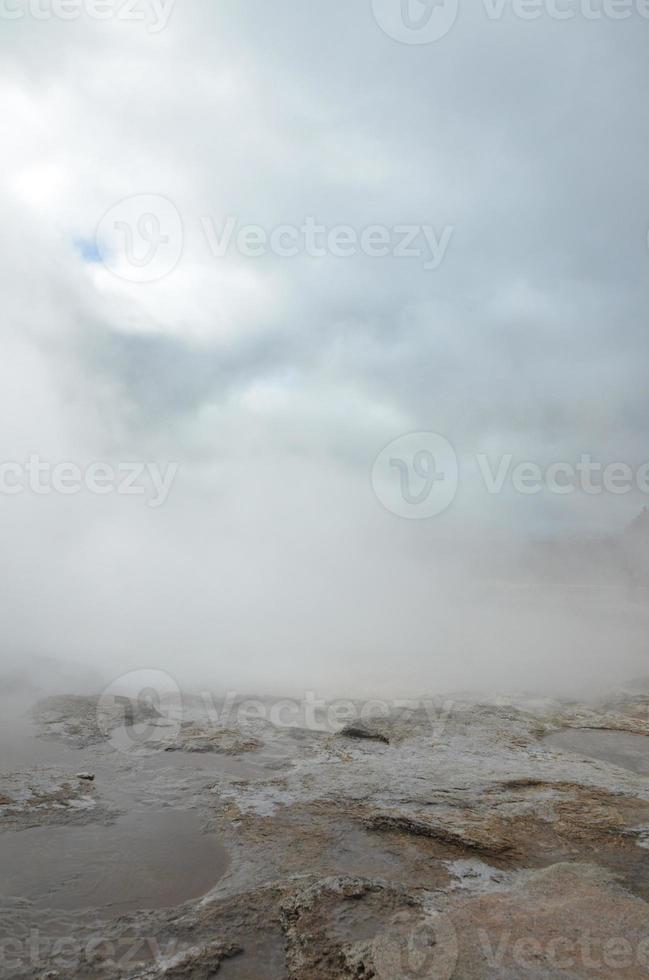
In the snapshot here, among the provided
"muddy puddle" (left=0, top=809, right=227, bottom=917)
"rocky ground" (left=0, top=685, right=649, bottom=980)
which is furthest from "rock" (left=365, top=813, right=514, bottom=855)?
"muddy puddle" (left=0, top=809, right=227, bottom=917)

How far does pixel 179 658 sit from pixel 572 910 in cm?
1193

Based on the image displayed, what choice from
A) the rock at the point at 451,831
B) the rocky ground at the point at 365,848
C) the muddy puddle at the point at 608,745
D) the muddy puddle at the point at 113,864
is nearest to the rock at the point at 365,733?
the rocky ground at the point at 365,848

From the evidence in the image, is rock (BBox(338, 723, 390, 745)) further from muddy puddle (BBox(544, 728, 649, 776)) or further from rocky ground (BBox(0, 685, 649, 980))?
muddy puddle (BBox(544, 728, 649, 776))

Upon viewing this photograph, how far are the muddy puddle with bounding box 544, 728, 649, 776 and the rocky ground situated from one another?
6 centimetres

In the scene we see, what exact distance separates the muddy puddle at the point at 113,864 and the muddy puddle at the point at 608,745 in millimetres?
4700

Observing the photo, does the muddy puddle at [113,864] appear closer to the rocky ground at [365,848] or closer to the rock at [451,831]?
the rocky ground at [365,848]

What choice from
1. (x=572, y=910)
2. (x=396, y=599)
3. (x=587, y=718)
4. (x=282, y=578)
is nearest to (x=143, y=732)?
(x=572, y=910)

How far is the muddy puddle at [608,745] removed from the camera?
250 inches

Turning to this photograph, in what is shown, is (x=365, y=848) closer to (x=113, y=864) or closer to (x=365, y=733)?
(x=113, y=864)

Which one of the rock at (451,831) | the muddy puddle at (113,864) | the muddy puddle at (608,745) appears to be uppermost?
the muddy puddle at (608,745)

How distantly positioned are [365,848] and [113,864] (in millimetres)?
1721

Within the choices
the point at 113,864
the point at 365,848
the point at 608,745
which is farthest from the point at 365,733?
the point at 113,864

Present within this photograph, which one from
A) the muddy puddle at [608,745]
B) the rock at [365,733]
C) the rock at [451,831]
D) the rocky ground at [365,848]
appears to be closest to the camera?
the rocky ground at [365,848]

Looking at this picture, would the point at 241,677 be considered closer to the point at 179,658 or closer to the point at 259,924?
the point at 179,658
